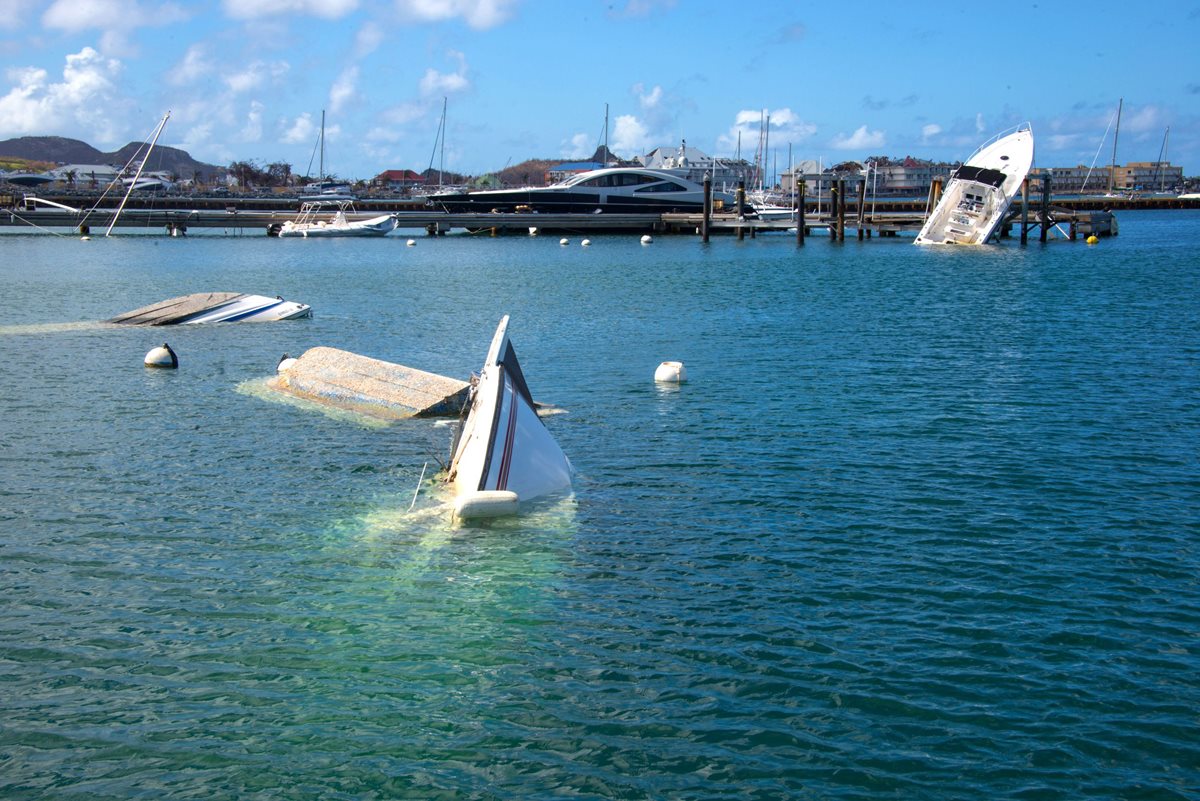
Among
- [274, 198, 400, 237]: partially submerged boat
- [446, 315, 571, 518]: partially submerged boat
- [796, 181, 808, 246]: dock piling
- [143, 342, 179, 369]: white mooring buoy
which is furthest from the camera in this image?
[274, 198, 400, 237]: partially submerged boat

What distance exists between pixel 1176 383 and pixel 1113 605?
14058 mm

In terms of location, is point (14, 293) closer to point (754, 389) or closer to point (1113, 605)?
point (754, 389)

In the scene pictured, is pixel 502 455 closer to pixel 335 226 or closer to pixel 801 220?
pixel 801 220

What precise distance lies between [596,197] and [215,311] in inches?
2835

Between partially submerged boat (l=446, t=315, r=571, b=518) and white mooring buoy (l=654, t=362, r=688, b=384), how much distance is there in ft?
24.8

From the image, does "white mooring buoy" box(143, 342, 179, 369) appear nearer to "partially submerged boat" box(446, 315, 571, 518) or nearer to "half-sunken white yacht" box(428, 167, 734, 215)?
"partially submerged boat" box(446, 315, 571, 518)

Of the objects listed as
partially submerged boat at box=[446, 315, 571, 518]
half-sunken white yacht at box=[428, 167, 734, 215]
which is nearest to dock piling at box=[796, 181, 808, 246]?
half-sunken white yacht at box=[428, 167, 734, 215]

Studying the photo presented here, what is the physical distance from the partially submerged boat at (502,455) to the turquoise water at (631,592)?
43cm

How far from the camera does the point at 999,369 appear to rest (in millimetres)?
25172

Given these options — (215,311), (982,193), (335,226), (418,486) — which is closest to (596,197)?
(335,226)

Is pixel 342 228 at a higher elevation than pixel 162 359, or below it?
higher

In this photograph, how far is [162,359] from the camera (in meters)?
25.2

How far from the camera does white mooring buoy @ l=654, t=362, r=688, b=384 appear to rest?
75.9 ft

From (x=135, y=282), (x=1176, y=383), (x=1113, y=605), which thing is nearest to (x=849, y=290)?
(x=1176, y=383)
